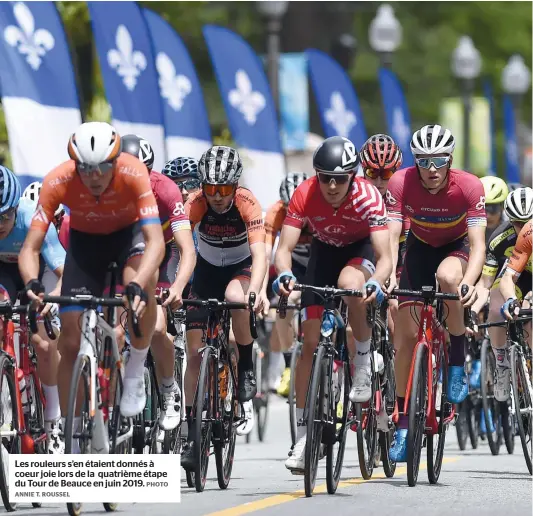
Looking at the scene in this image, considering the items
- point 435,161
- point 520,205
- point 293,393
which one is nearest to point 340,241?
point 435,161

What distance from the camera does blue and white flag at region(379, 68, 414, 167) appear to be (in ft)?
108

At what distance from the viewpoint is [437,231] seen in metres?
12.9

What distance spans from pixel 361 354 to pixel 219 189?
1491 mm

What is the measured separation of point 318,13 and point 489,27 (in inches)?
291

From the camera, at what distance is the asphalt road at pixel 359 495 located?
10438mm

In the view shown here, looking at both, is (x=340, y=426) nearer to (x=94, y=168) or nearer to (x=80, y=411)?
(x=80, y=411)

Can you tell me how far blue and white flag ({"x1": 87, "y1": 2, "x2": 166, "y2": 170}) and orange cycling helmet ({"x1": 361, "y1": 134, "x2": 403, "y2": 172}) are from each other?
6.22 meters

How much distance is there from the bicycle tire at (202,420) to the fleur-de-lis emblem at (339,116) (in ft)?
58.0

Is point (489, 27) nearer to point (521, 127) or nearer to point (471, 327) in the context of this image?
point (521, 127)

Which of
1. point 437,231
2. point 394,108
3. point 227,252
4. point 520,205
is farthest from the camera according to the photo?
point 394,108

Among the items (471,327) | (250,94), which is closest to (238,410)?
(471,327)

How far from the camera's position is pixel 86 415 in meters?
9.93

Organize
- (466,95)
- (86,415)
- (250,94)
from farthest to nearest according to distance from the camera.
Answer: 1. (466,95)
2. (250,94)
3. (86,415)

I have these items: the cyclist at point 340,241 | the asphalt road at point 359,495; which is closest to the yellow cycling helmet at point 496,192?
the asphalt road at point 359,495
